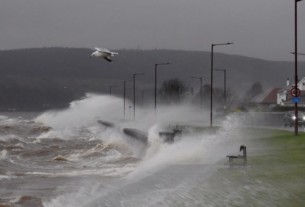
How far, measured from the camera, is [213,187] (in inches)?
808

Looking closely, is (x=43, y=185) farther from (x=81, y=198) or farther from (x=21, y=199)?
(x=81, y=198)

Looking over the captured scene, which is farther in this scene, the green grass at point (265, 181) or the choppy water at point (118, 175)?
the choppy water at point (118, 175)

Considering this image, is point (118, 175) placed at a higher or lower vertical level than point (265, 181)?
lower

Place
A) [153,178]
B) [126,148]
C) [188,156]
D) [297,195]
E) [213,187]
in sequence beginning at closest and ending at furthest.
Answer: [297,195], [213,187], [153,178], [188,156], [126,148]

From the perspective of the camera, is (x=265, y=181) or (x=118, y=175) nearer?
(x=265, y=181)

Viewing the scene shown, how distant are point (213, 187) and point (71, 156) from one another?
25441mm

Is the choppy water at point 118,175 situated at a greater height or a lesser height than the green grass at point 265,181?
lesser

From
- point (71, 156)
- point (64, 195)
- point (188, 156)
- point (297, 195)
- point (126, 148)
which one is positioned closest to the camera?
point (297, 195)

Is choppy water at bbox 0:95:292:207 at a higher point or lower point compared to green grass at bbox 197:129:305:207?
lower

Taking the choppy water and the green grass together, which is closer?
the green grass

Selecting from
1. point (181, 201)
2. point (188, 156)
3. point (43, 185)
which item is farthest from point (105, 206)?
point (188, 156)

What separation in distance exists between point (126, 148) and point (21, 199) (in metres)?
31.0

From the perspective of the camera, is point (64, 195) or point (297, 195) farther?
point (64, 195)

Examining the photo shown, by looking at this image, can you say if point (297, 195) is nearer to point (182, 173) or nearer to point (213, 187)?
point (213, 187)
